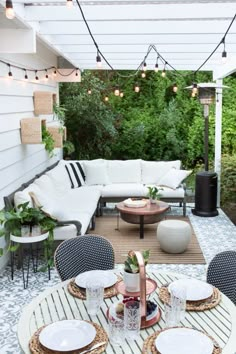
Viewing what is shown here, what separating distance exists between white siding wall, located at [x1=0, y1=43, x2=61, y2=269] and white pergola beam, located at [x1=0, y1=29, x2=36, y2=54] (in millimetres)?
474

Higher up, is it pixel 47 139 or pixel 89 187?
pixel 47 139

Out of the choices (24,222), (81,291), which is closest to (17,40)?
(24,222)

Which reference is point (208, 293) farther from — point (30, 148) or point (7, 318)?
point (30, 148)

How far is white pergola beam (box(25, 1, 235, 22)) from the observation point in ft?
14.6

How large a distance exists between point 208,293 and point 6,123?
3714 mm

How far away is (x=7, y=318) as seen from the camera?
3979 mm

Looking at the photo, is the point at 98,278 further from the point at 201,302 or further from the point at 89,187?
the point at 89,187

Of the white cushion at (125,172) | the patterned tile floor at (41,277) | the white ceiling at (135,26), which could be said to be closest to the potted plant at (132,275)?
the patterned tile floor at (41,277)

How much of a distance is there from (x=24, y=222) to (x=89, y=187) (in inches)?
123

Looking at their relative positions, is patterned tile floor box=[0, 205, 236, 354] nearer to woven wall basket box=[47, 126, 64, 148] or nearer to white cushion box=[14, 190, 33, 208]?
white cushion box=[14, 190, 33, 208]

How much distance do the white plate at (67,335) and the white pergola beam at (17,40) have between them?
11.4 feet

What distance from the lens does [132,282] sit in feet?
7.80

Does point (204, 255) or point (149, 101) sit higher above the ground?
point (149, 101)

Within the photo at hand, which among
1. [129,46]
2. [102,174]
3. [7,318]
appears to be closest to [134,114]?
[102,174]
